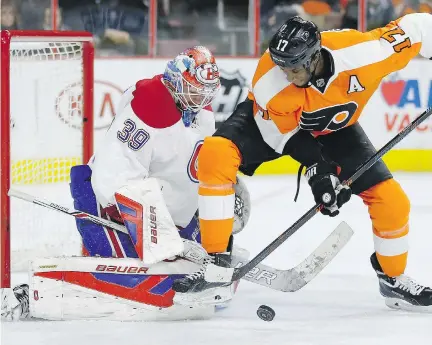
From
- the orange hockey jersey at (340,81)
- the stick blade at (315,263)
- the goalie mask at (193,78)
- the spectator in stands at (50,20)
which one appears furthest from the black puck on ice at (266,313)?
the spectator in stands at (50,20)

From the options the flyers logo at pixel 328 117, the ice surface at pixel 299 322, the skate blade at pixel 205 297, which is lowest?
the ice surface at pixel 299 322

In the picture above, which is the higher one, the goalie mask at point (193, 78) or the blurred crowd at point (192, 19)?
the goalie mask at point (193, 78)

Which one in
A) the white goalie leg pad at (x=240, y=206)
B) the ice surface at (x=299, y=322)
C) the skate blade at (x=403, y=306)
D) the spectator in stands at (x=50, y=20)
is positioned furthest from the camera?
the spectator in stands at (x=50, y=20)

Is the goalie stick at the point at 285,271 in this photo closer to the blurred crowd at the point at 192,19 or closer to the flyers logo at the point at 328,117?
the flyers logo at the point at 328,117

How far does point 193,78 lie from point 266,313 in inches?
28.6

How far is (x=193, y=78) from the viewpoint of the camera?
3.35m

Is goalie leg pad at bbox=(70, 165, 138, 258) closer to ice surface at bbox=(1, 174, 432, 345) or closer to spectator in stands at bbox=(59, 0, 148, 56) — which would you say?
ice surface at bbox=(1, 174, 432, 345)

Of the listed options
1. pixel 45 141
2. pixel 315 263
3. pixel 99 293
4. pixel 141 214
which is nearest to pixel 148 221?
pixel 141 214

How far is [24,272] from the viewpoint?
388 cm

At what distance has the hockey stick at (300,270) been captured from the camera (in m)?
3.44

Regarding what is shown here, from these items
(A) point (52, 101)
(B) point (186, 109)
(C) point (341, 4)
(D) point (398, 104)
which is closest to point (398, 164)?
(D) point (398, 104)

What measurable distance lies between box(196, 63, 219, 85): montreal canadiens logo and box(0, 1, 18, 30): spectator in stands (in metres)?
3.05

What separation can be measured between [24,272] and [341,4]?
A: 339 centimetres

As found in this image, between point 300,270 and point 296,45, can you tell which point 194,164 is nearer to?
point 300,270
